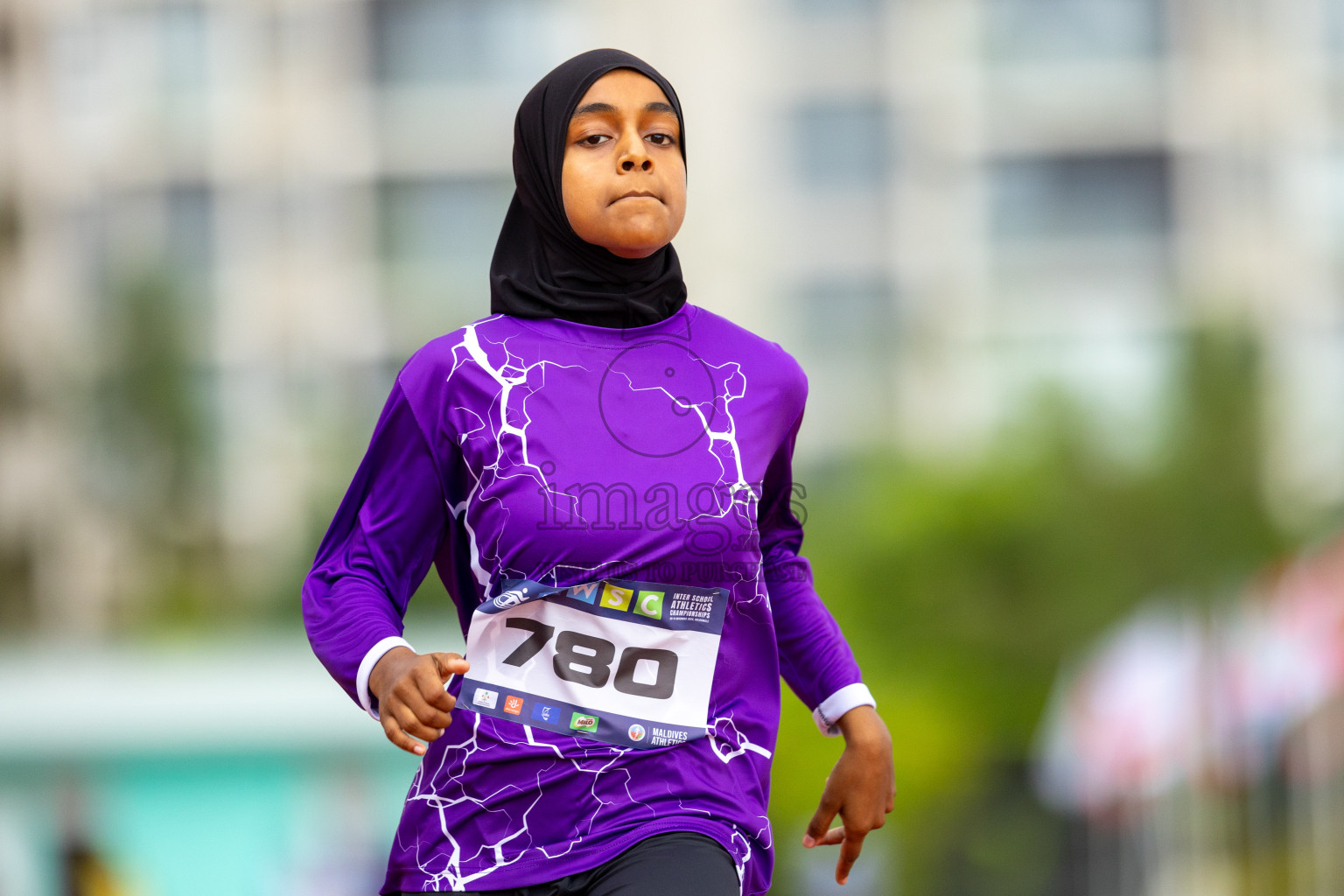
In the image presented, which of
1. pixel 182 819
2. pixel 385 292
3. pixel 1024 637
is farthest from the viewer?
pixel 385 292

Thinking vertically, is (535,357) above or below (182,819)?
above

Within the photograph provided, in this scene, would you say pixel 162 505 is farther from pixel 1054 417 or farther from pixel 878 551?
pixel 1054 417

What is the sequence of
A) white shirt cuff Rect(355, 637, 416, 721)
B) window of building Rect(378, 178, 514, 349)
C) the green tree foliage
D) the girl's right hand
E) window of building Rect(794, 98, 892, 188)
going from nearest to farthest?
the girl's right hand → white shirt cuff Rect(355, 637, 416, 721) → the green tree foliage → window of building Rect(794, 98, 892, 188) → window of building Rect(378, 178, 514, 349)

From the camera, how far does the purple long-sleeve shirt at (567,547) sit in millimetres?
2430

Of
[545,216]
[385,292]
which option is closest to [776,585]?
[545,216]

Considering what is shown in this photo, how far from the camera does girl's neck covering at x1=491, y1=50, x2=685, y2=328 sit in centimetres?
265

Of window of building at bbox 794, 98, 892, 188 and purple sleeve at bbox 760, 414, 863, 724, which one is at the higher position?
window of building at bbox 794, 98, 892, 188

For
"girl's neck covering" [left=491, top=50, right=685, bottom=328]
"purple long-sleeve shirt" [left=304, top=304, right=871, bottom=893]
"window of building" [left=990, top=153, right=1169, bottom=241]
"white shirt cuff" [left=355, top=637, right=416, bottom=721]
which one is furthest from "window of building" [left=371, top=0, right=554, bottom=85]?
"white shirt cuff" [left=355, top=637, right=416, bottom=721]

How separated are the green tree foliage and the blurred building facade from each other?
5216 mm

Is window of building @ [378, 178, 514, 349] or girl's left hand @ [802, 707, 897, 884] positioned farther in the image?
window of building @ [378, 178, 514, 349]

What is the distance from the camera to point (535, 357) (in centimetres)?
259

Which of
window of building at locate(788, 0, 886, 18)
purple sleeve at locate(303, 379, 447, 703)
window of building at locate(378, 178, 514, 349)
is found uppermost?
window of building at locate(788, 0, 886, 18)

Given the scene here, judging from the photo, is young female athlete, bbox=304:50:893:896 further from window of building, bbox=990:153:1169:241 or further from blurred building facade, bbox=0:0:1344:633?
window of building, bbox=990:153:1169:241

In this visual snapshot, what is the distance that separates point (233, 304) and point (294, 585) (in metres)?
9.85
